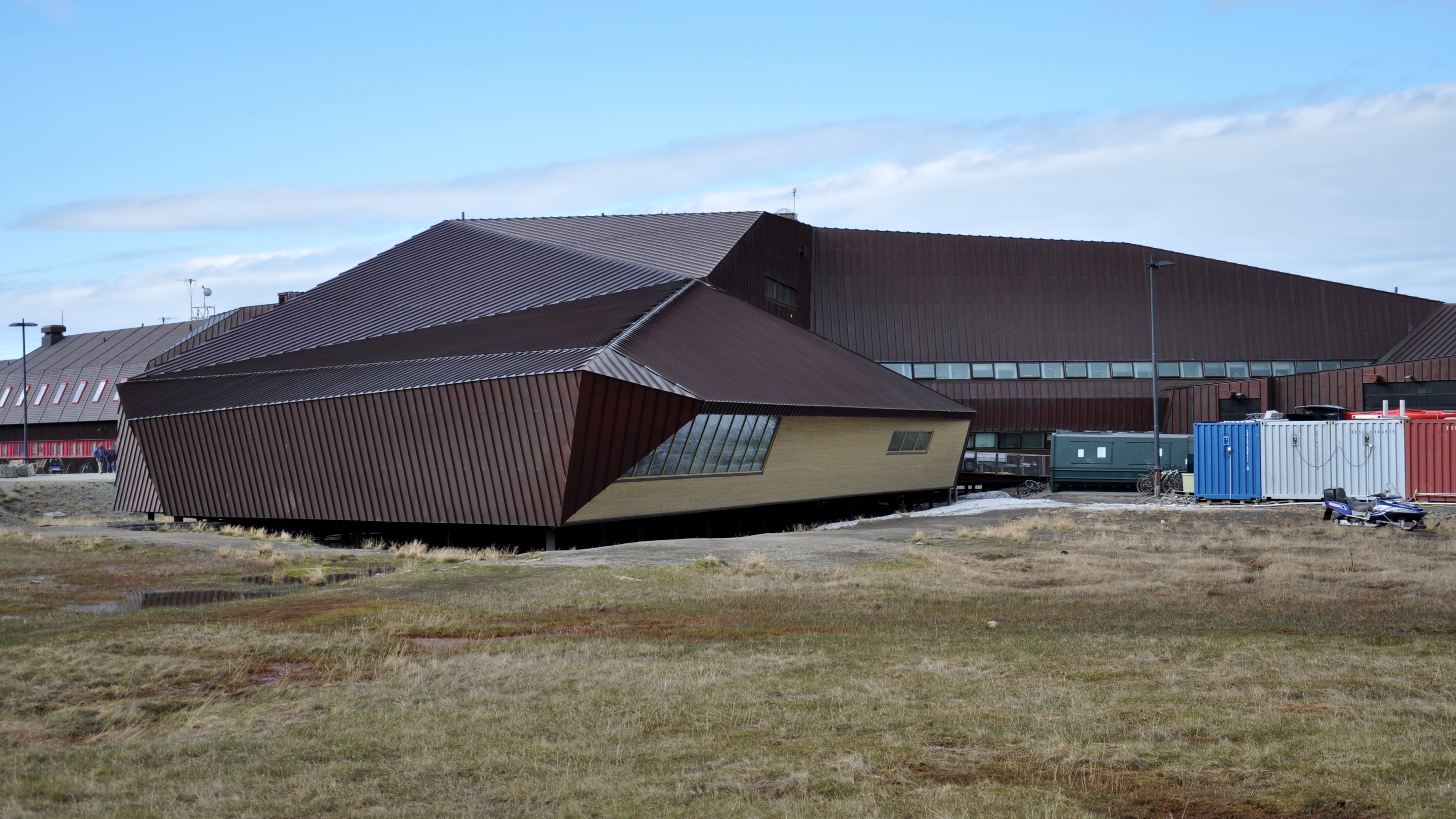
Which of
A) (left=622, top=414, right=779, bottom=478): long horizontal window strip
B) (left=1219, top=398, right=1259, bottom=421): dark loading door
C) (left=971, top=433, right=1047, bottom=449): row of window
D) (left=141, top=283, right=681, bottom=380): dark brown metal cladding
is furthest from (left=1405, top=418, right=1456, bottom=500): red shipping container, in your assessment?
(left=971, top=433, right=1047, bottom=449): row of window

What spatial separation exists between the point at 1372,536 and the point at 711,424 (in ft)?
47.5

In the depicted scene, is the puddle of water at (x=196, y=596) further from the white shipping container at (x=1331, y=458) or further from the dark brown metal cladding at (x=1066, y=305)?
the dark brown metal cladding at (x=1066, y=305)

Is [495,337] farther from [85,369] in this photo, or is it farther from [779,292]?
[85,369]

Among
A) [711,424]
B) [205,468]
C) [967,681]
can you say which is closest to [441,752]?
[967,681]

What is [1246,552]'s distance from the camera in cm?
2317

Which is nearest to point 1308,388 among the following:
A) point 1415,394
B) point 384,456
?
point 1415,394

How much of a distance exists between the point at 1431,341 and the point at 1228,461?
89.7 feet

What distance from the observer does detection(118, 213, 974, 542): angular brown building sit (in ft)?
92.4

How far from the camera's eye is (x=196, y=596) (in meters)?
17.4

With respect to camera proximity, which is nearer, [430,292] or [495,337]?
[495,337]

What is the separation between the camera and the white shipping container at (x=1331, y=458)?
35.4 meters

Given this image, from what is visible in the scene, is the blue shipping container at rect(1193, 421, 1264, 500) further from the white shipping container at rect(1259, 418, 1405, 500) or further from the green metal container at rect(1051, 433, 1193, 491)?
the green metal container at rect(1051, 433, 1193, 491)

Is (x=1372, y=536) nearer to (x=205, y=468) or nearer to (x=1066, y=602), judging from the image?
(x=1066, y=602)

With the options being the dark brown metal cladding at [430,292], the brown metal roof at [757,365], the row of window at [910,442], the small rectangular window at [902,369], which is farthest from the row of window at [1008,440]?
the dark brown metal cladding at [430,292]
